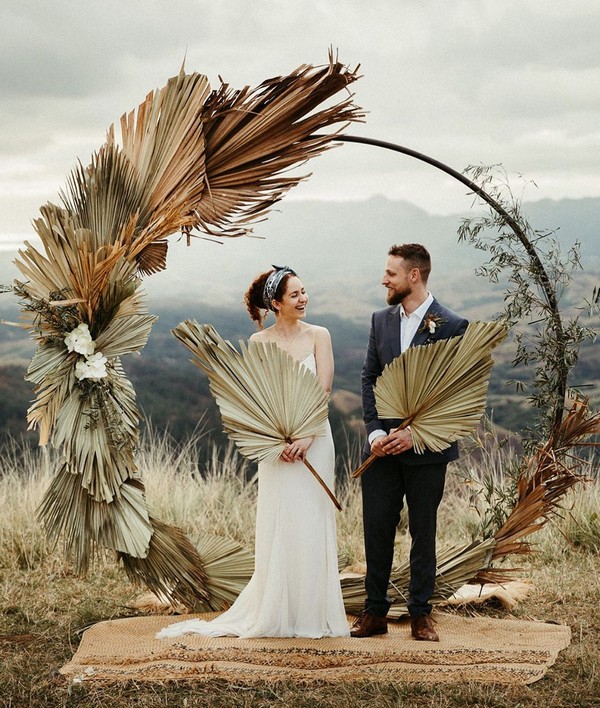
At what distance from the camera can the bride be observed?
473 centimetres

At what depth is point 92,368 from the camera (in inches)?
186

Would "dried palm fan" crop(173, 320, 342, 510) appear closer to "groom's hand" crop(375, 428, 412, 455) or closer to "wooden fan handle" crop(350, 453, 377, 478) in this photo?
"wooden fan handle" crop(350, 453, 377, 478)

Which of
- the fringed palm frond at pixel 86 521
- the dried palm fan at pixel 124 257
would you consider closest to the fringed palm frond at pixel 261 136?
the dried palm fan at pixel 124 257

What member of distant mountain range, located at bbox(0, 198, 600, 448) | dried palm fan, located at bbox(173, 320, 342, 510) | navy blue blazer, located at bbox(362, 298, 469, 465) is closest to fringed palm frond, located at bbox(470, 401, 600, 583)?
distant mountain range, located at bbox(0, 198, 600, 448)

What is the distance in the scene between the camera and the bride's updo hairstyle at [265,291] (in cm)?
484

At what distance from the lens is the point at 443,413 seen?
4.63 meters

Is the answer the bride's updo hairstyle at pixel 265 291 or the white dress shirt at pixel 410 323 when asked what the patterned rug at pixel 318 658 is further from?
the bride's updo hairstyle at pixel 265 291

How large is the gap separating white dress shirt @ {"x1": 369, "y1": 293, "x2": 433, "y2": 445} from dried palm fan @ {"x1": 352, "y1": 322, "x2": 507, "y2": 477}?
206mm

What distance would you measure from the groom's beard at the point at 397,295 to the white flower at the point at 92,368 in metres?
1.55

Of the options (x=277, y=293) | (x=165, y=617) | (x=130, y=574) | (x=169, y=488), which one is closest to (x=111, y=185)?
(x=277, y=293)

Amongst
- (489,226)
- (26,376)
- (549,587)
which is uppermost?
(489,226)

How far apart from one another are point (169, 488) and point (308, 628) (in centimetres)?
368

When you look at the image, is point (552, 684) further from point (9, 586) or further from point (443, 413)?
point (9, 586)

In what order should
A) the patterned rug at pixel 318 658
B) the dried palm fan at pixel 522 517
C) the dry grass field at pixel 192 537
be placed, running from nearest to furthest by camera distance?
1. the dry grass field at pixel 192 537
2. the patterned rug at pixel 318 658
3. the dried palm fan at pixel 522 517
